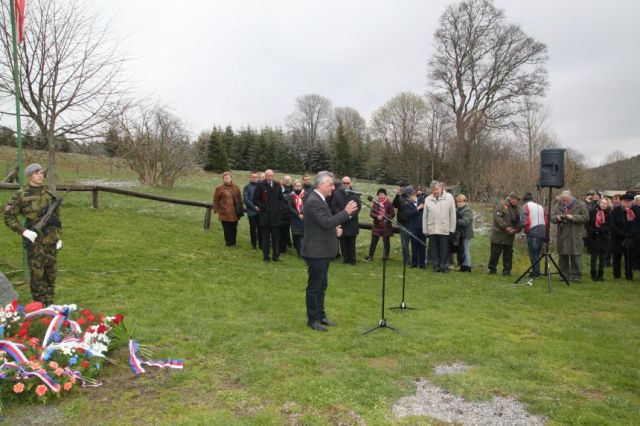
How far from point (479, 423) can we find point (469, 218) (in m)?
7.65

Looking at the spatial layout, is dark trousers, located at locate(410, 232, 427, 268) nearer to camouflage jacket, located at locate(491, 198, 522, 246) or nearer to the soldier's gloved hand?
camouflage jacket, located at locate(491, 198, 522, 246)

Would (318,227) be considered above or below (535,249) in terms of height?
above

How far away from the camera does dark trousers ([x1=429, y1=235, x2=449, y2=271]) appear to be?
10.8 m

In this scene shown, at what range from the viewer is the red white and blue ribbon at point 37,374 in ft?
13.3

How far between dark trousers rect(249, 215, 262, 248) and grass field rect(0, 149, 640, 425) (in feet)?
3.54

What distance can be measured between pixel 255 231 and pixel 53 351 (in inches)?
300

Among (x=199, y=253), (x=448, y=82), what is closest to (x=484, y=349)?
(x=199, y=253)

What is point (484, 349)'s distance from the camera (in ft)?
18.0

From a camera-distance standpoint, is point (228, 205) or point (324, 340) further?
point (228, 205)

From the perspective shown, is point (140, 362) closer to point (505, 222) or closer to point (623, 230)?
point (505, 222)

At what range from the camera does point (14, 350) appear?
4.29 m

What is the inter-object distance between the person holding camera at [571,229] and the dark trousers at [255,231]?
672 centimetres

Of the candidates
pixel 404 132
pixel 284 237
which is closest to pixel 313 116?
pixel 404 132

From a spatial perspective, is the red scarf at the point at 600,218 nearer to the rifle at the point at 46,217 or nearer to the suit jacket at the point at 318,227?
the suit jacket at the point at 318,227
